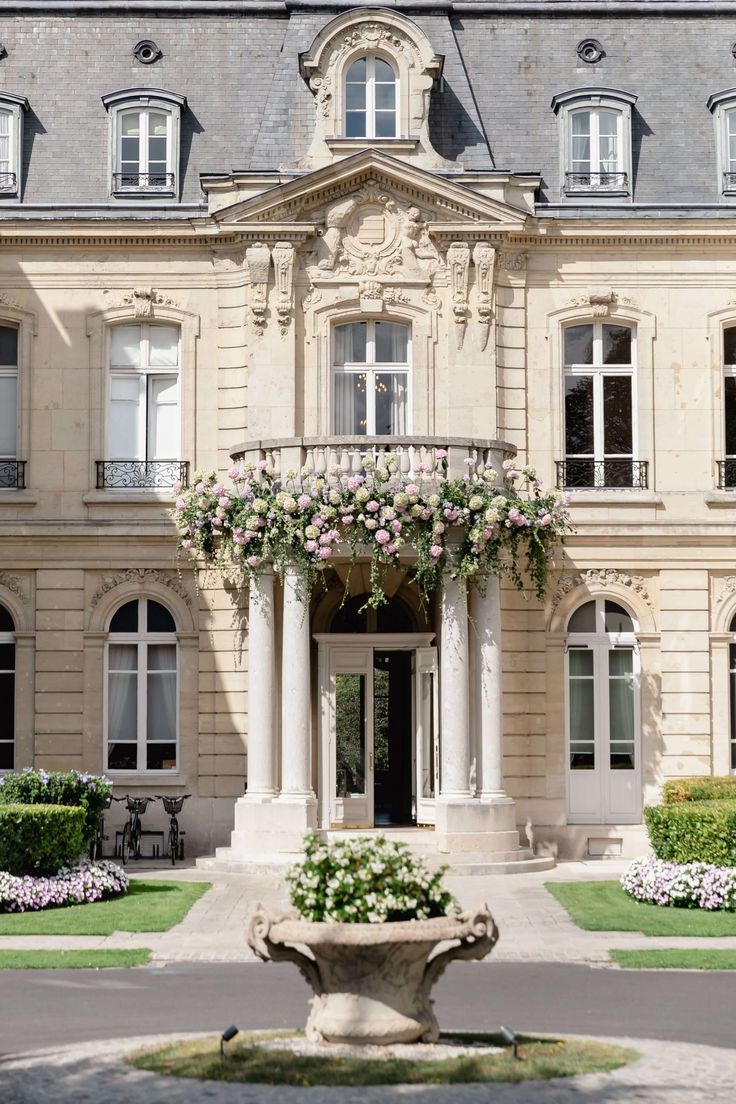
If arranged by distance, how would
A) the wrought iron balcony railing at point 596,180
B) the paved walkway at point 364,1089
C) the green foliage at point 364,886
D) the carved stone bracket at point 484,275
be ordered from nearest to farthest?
1. the paved walkway at point 364,1089
2. the green foliage at point 364,886
3. the carved stone bracket at point 484,275
4. the wrought iron balcony railing at point 596,180

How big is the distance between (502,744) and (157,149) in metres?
10.5

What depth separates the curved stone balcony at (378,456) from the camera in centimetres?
2350

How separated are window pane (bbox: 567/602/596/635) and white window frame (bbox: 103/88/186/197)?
8.79m

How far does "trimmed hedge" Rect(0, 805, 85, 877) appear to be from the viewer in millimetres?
19719

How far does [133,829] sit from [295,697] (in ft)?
10.8

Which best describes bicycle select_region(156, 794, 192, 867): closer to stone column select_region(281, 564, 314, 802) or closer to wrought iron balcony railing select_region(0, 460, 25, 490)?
stone column select_region(281, 564, 314, 802)

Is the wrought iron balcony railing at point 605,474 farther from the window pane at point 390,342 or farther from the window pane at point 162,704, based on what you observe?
the window pane at point 162,704

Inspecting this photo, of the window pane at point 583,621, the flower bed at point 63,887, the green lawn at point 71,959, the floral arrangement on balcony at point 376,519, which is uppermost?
the floral arrangement on balcony at point 376,519

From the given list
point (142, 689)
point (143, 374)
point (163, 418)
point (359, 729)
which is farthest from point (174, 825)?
point (143, 374)

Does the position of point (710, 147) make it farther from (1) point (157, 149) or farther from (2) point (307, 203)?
(1) point (157, 149)

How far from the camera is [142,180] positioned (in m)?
26.7

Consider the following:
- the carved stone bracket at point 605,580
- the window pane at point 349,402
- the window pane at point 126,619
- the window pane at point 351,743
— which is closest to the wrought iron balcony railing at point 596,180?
the window pane at point 349,402

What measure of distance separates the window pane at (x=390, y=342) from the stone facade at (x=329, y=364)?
324 millimetres

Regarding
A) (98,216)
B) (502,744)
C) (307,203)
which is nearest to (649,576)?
(502,744)
